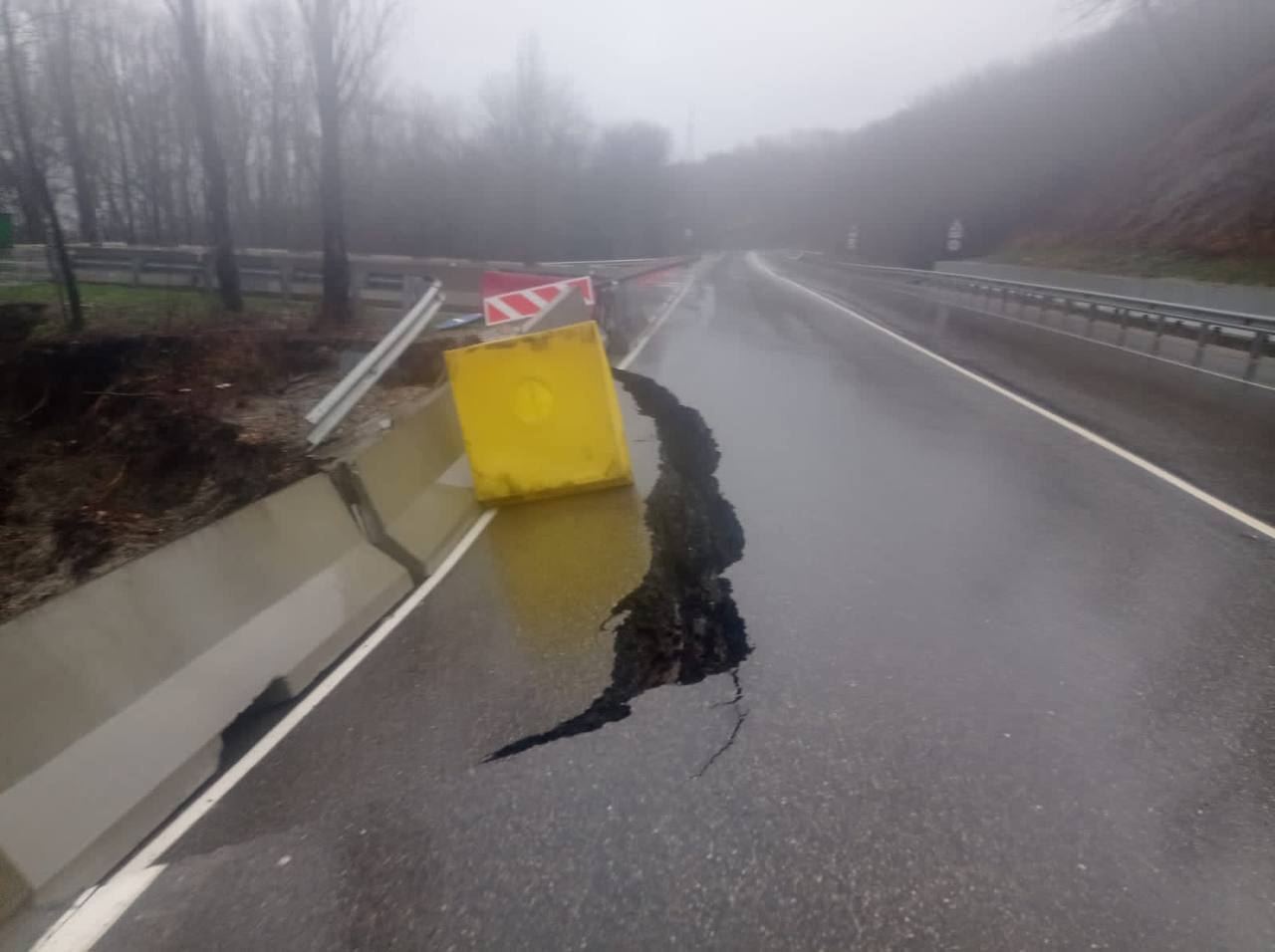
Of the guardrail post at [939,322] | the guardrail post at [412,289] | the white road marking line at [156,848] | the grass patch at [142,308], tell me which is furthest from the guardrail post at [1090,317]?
the white road marking line at [156,848]

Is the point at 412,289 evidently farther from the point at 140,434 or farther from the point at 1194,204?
the point at 1194,204

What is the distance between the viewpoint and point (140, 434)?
12.9 meters

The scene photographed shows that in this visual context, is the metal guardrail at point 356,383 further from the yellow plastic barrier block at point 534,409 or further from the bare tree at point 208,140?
the bare tree at point 208,140

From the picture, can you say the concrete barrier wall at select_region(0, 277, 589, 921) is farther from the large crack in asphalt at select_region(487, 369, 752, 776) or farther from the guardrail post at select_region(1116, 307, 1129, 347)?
the guardrail post at select_region(1116, 307, 1129, 347)

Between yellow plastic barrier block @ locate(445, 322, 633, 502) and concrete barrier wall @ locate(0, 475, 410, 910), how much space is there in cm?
251

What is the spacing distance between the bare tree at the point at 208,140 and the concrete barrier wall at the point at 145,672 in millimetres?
17032

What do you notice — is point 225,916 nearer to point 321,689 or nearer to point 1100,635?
point 321,689

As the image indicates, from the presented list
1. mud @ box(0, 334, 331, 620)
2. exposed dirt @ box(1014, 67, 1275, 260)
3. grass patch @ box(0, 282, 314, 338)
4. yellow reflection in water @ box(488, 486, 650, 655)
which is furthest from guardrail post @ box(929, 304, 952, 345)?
yellow reflection in water @ box(488, 486, 650, 655)

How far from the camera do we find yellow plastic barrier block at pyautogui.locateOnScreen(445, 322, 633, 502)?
841cm

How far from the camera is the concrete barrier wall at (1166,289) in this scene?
20453 millimetres

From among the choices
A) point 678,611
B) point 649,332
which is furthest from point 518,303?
point 678,611

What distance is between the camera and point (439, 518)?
7898mm

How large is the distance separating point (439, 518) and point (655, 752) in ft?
13.0

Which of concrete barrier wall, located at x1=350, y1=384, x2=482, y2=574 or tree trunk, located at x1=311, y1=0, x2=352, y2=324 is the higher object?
tree trunk, located at x1=311, y1=0, x2=352, y2=324
